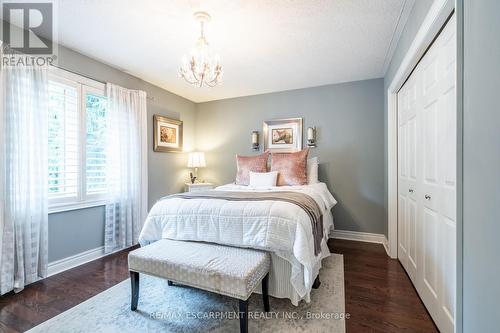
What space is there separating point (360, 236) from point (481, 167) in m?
2.82

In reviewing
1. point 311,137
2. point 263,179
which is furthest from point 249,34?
point 311,137

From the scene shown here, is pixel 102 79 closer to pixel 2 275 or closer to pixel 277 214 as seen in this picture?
pixel 2 275

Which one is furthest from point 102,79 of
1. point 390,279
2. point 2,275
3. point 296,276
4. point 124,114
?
point 390,279

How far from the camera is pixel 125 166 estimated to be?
9.83 feet

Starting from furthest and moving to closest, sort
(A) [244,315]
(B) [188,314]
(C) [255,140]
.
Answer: (C) [255,140]
(B) [188,314]
(A) [244,315]

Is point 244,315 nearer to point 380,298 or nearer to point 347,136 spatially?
point 380,298

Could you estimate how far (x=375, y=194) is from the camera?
3281mm

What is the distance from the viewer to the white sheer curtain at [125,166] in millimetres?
2871

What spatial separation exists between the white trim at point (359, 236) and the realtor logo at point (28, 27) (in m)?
4.19

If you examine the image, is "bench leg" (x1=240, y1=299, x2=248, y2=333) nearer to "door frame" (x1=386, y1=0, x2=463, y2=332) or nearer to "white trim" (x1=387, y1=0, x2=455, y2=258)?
"door frame" (x1=386, y1=0, x2=463, y2=332)

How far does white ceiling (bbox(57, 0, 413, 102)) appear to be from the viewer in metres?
1.83

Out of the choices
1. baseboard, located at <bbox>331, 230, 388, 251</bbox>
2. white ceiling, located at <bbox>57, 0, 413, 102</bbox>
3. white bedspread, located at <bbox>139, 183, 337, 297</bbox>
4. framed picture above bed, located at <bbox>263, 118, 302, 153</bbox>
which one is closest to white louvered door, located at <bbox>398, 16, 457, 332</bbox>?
white ceiling, located at <bbox>57, 0, 413, 102</bbox>

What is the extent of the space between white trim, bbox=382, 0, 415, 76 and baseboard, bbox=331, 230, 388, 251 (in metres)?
2.35

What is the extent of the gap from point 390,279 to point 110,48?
380 centimetres
